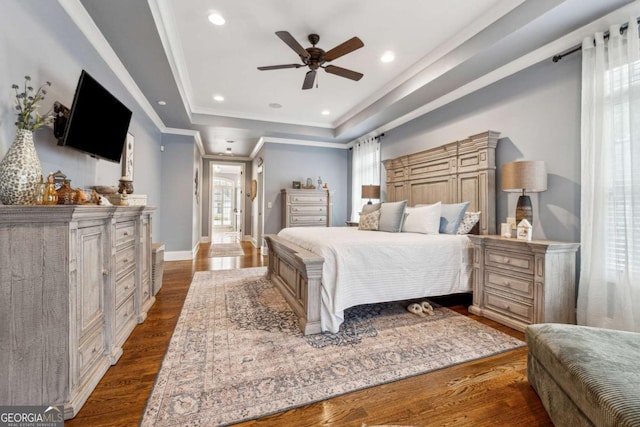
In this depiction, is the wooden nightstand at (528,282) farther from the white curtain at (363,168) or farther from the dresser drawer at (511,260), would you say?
the white curtain at (363,168)

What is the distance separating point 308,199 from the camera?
20.5ft

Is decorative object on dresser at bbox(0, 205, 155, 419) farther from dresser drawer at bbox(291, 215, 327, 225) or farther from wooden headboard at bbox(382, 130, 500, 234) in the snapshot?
→ dresser drawer at bbox(291, 215, 327, 225)

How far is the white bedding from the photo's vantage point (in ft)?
7.70

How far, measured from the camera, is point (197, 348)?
2062mm

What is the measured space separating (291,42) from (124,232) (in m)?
2.24

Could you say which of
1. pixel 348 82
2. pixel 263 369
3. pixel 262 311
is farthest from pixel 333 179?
pixel 263 369

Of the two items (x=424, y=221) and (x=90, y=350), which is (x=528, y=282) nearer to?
(x=424, y=221)

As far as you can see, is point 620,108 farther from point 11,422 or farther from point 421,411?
point 11,422

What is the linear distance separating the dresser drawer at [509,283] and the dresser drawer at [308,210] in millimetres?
3982

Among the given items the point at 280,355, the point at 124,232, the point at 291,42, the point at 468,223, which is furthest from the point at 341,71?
the point at 280,355

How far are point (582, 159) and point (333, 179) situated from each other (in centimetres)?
489

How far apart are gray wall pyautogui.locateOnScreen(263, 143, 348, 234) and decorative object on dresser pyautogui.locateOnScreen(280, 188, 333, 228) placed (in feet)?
0.96

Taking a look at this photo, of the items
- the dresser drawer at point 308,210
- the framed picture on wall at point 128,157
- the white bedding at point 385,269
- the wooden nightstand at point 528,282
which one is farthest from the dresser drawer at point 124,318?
the dresser drawer at point 308,210

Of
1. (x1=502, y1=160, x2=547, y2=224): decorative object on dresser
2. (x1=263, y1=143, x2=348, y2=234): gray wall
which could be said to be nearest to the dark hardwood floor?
(x1=502, y1=160, x2=547, y2=224): decorative object on dresser
